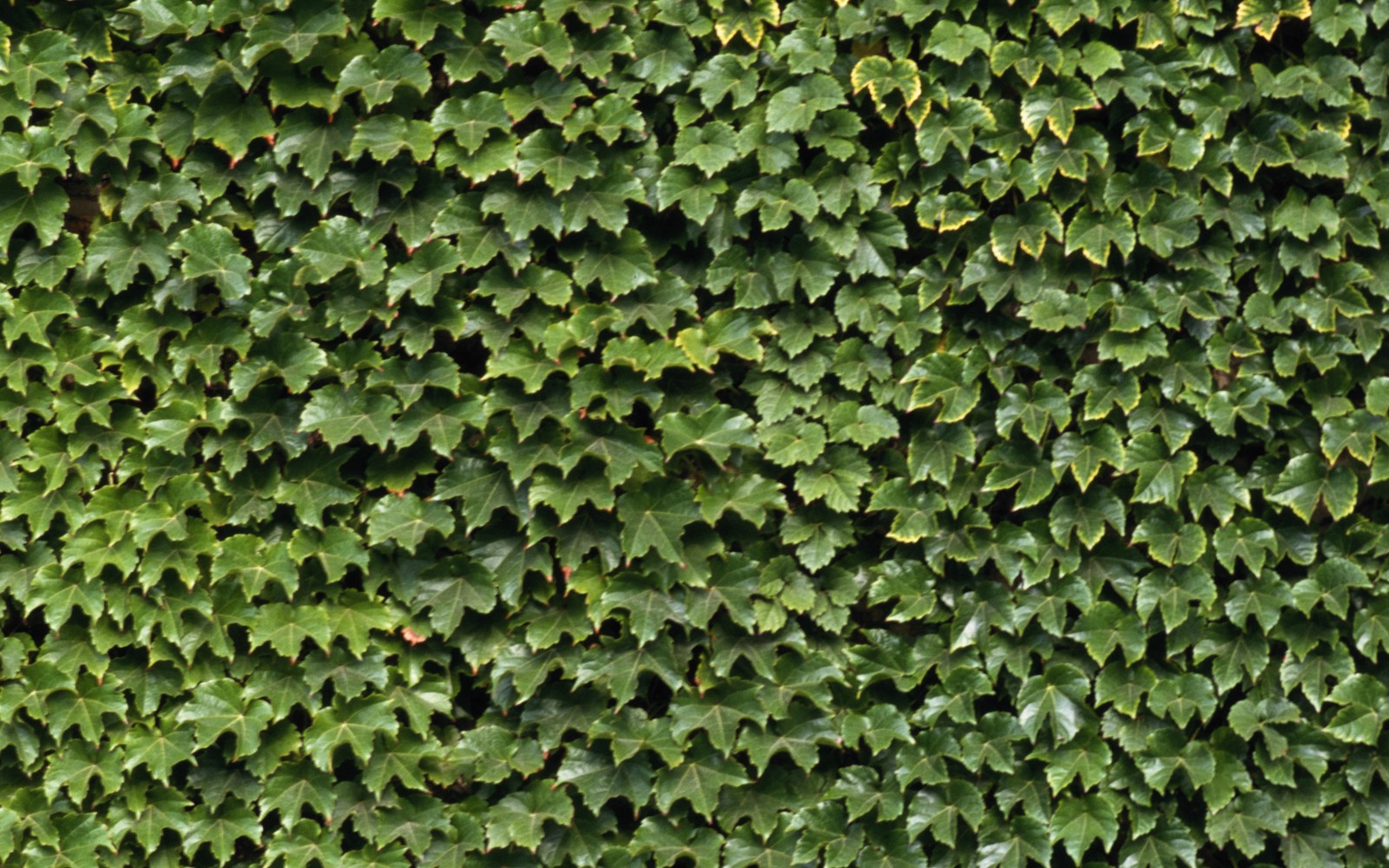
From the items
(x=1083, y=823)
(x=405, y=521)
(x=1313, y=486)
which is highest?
(x=405, y=521)

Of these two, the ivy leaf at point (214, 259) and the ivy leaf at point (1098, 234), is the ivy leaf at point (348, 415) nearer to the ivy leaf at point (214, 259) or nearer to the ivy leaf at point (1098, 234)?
the ivy leaf at point (214, 259)

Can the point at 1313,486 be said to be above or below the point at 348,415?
below

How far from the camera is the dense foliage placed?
9.69 feet

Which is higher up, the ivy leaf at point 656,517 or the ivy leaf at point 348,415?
the ivy leaf at point 348,415

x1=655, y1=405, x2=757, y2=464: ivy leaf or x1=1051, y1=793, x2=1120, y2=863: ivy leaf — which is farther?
x1=1051, y1=793, x2=1120, y2=863: ivy leaf

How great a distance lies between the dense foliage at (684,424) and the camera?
2.95 m

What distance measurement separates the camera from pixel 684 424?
293 cm

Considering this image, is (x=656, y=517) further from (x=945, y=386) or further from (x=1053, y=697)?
(x=1053, y=697)

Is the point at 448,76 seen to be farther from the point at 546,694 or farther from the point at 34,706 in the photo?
the point at 34,706

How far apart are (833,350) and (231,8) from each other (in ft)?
5.70

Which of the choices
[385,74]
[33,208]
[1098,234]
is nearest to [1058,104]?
[1098,234]

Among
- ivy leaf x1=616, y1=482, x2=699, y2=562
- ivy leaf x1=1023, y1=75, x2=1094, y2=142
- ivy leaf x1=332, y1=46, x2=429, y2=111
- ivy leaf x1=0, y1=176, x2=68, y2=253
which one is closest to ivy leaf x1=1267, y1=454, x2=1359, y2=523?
ivy leaf x1=1023, y1=75, x2=1094, y2=142

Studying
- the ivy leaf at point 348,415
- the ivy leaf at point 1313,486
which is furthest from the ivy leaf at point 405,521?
the ivy leaf at point 1313,486

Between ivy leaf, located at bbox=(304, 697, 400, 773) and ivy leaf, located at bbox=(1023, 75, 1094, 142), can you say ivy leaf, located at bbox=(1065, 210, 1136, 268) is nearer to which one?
ivy leaf, located at bbox=(1023, 75, 1094, 142)
